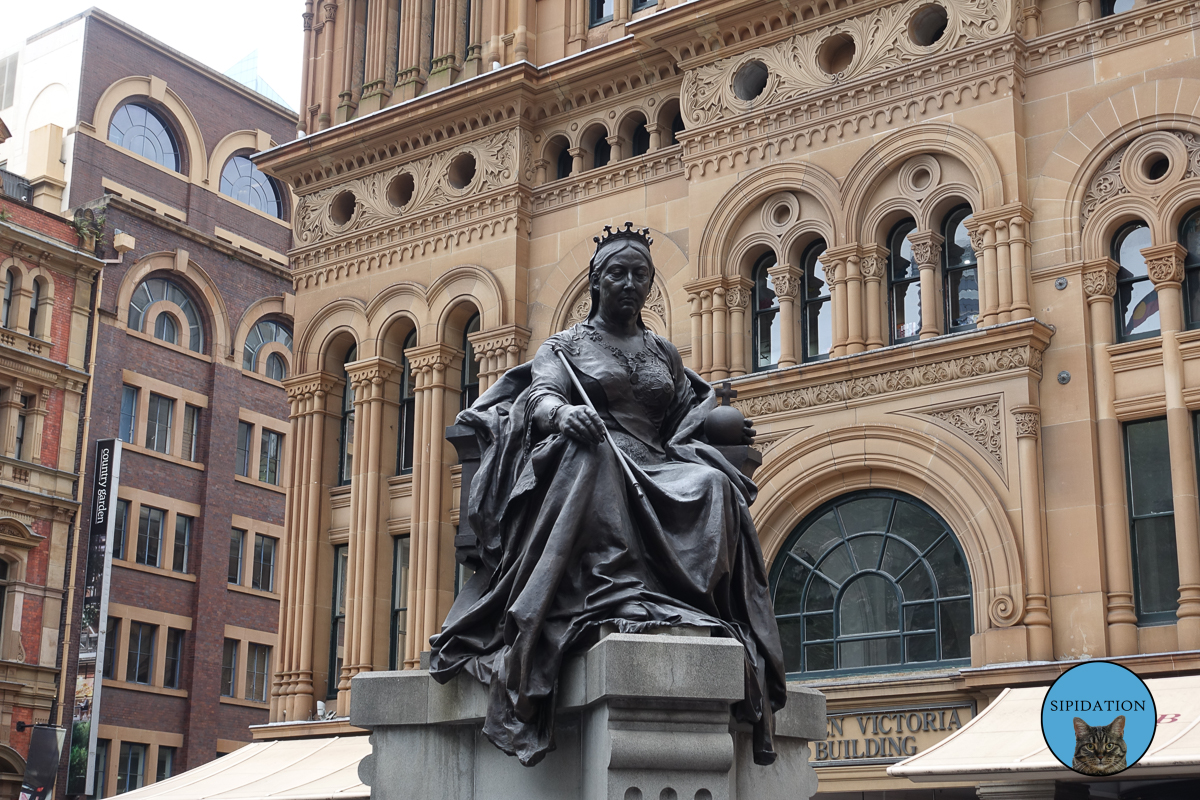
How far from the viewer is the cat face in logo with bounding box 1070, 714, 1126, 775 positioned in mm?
12078

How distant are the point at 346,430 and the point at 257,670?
54.5ft

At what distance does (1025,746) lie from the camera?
18.8 metres

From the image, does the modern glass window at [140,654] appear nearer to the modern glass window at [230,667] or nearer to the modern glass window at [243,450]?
the modern glass window at [230,667]

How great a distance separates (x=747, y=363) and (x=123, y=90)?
28501 mm

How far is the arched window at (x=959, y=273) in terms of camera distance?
908 inches

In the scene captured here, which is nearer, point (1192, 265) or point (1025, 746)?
point (1025, 746)

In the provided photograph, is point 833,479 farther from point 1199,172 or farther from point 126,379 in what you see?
point 126,379

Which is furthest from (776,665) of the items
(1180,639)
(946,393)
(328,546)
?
(328,546)

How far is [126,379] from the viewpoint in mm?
43156

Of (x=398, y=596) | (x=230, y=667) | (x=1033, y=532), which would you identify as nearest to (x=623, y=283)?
(x=1033, y=532)

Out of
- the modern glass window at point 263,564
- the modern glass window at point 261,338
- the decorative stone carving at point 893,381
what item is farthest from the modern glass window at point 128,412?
the decorative stone carving at point 893,381

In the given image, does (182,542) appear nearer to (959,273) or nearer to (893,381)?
(893,381)

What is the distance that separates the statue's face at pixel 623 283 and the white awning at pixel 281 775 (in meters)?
16.8

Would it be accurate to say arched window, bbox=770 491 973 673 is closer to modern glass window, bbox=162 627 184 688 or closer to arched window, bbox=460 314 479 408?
arched window, bbox=460 314 479 408
